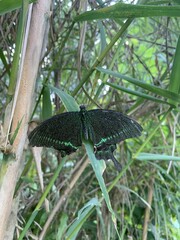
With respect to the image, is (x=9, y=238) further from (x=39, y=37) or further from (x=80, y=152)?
(x=80, y=152)

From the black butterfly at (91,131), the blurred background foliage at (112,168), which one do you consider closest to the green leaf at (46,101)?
the black butterfly at (91,131)

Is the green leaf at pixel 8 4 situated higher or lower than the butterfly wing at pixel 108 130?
higher

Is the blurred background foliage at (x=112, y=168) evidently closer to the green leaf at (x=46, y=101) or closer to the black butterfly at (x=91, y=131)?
the green leaf at (x=46, y=101)

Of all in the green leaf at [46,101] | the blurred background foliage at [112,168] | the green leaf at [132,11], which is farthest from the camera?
the blurred background foliage at [112,168]

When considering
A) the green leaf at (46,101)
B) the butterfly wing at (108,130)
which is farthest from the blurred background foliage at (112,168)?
the butterfly wing at (108,130)

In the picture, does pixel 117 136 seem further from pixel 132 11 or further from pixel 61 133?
pixel 132 11

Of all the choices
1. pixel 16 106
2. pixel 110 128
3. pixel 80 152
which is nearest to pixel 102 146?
pixel 110 128

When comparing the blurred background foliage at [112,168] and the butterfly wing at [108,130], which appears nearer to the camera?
the butterfly wing at [108,130]

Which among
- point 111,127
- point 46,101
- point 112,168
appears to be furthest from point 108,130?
point 112,168

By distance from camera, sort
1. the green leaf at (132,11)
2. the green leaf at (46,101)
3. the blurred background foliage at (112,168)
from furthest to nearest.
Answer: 1. the blurred background foliage at (112,168)
2. the green leaf at (46,101)
3. the green leaf at (132,11)
